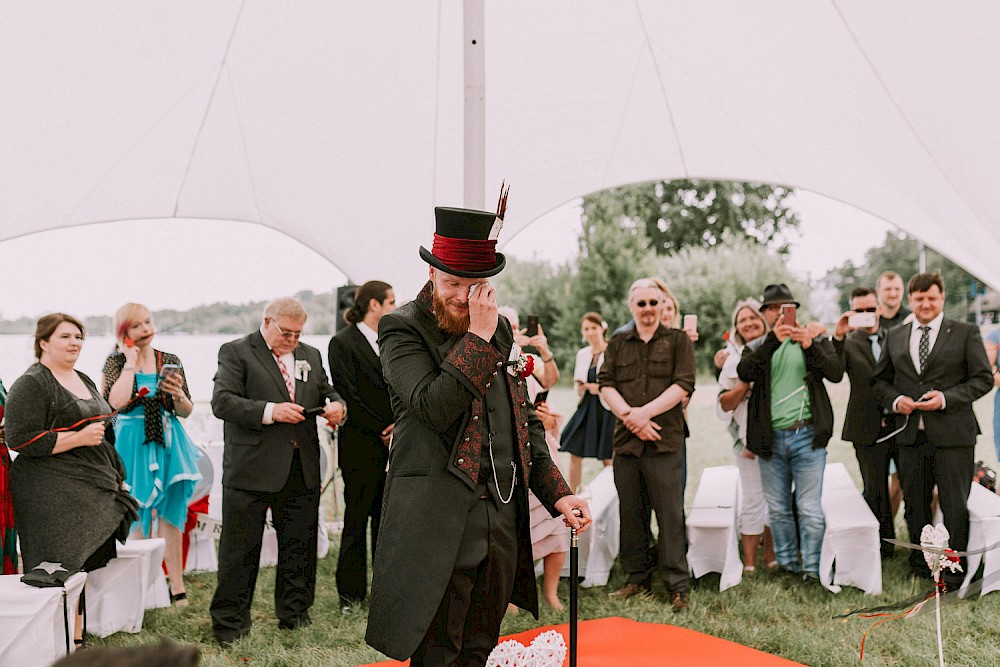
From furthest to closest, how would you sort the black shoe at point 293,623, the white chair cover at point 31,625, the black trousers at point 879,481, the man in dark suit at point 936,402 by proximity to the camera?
the black trousers at point 879,481
the man in dark suit at point 936,402
the black shoe at point 293,623
the white chair cover at point 31,625

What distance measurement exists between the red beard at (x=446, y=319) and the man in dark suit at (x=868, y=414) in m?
3.67

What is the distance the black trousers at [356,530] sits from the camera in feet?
15.7

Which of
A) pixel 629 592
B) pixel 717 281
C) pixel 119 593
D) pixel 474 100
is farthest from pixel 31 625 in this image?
pixel 717 281

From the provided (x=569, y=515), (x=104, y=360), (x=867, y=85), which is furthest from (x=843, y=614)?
(x=104, y=360)

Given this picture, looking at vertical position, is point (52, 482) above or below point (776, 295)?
below

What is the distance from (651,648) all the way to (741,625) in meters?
0.72

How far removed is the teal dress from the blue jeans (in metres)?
3.54

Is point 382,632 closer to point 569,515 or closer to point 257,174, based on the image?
point 569,515

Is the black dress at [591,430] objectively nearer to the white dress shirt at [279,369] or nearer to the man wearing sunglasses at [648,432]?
the man wearing sunglasses at [648,432]

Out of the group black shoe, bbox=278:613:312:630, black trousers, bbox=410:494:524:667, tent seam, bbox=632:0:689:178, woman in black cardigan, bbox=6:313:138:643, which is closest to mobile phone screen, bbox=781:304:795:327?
tent seam, bbox=632:0:689:178

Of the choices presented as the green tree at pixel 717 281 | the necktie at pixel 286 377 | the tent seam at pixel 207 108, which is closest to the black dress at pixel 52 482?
the necktie at pixel 286 377

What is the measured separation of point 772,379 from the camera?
5289mm

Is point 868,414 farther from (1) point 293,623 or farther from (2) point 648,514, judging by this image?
(1) point 293,623

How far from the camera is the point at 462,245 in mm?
2441
